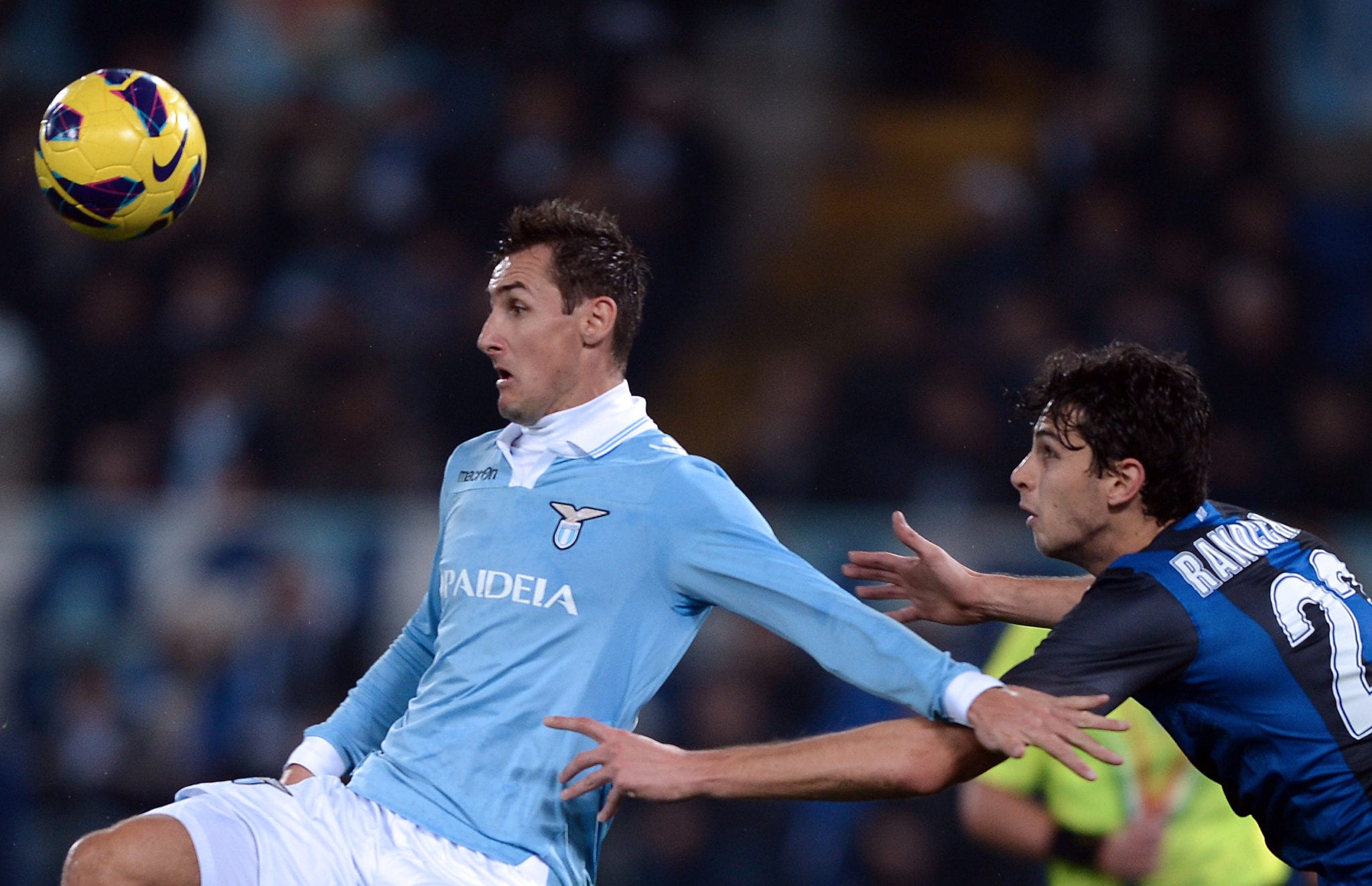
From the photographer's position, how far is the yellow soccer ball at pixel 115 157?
13.1ft

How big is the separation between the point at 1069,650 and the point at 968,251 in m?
5.86

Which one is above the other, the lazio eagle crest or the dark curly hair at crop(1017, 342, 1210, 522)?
the dark curly hair at crop(1017, 342, 1210, 522)

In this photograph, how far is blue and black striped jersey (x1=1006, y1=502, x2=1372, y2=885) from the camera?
2.96 meters

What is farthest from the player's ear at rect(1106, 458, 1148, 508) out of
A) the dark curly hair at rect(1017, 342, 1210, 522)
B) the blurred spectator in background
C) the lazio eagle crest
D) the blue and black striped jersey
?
the lazio eagle crest

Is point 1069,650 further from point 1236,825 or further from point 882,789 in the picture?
point 1236,825

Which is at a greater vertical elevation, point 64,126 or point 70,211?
point 64,126

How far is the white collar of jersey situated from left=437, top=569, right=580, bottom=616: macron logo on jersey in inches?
12.5

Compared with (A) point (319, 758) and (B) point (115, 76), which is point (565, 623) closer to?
(A) point (319, 758)

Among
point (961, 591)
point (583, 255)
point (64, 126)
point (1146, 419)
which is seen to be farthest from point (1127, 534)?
point (64, 126)

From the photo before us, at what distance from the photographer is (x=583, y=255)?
143 inches

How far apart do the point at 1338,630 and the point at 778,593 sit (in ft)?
3.67

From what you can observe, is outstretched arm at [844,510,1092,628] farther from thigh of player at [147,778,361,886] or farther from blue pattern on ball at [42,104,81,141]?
blue pattern on ball at [42,104,81,141]

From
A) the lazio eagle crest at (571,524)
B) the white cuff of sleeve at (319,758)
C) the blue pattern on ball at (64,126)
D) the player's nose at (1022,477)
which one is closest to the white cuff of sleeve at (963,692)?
the player's nose at (1022,477)

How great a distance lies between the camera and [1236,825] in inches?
159
